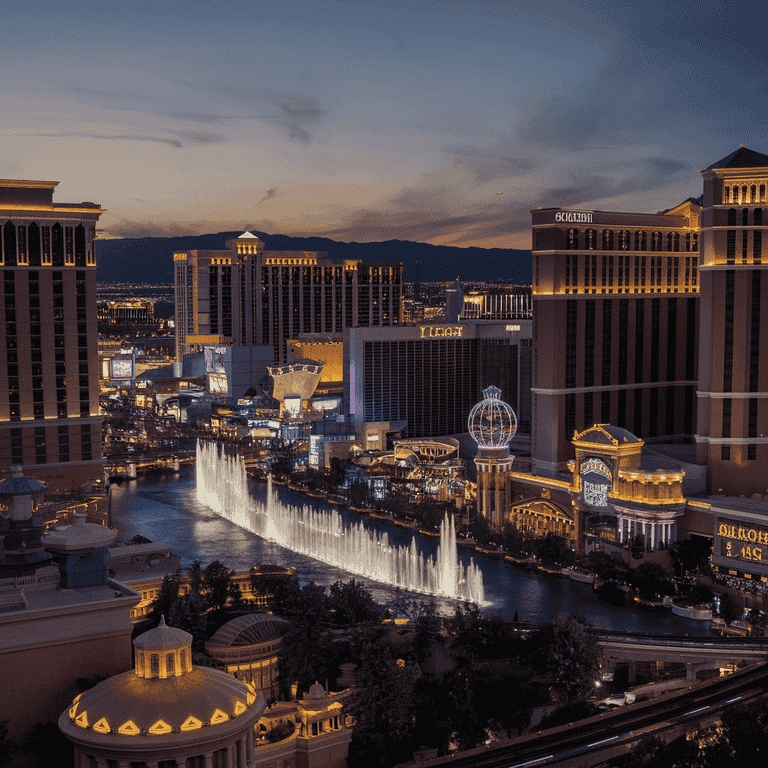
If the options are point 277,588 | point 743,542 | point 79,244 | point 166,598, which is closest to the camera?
point 166,598

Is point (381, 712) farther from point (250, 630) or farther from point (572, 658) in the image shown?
point (572, 658)

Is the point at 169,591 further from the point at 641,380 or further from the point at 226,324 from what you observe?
the point at 226,324

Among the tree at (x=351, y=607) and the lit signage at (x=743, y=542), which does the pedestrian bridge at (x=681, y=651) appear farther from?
the lit signage at (x=743, y=542)

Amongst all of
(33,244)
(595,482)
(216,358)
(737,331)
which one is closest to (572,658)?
(595,482)

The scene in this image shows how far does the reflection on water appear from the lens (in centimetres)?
3216

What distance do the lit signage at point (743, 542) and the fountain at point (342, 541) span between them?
8.24m

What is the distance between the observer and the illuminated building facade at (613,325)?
148 feet

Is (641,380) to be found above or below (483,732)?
Answer: above

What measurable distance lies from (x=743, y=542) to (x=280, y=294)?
71.6m

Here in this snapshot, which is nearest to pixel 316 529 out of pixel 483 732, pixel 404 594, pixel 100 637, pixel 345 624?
pixel 404 594

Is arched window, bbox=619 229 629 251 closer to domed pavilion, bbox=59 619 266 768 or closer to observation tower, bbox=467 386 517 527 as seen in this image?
observation tower, bbox=467 386 517 527

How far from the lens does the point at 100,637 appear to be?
15492mm

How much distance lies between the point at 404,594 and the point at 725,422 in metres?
14.2

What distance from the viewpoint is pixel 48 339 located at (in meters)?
43.4
